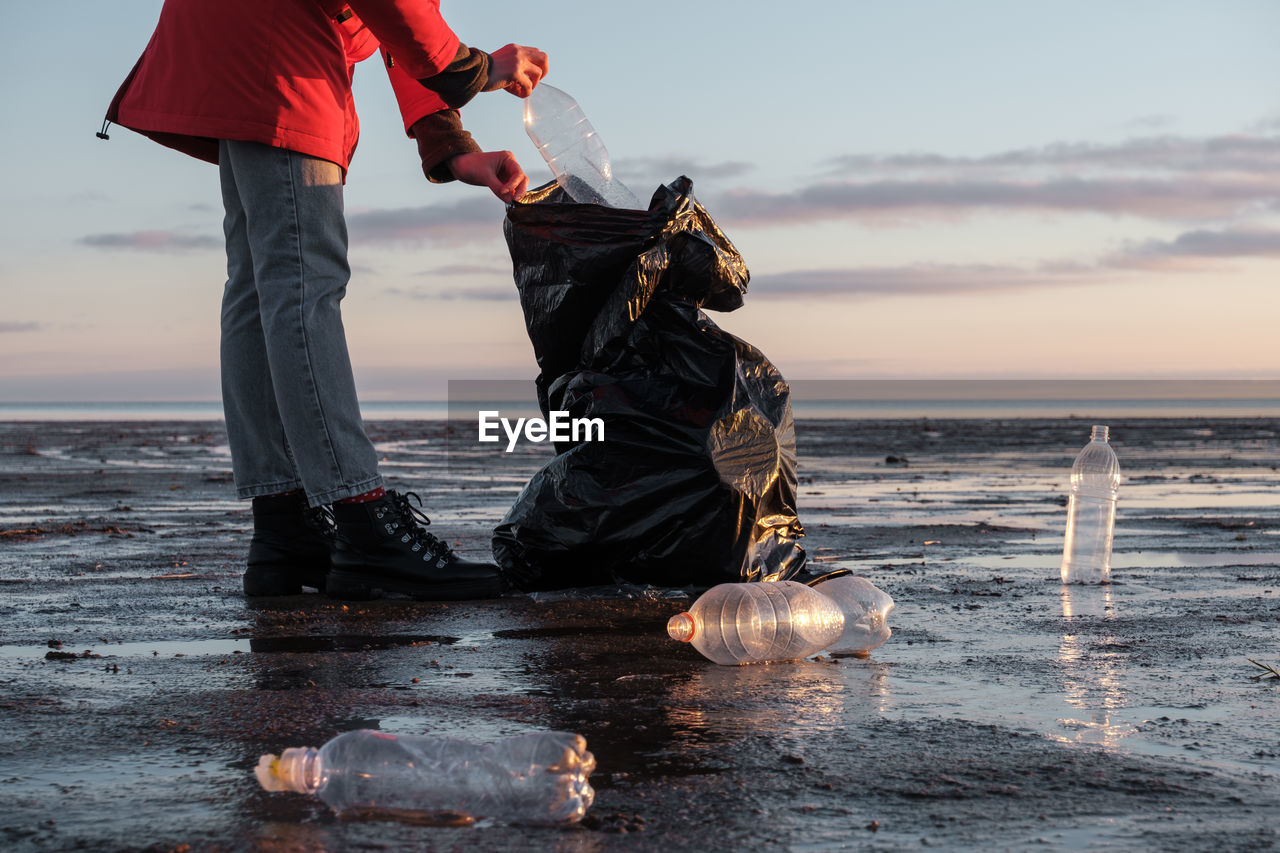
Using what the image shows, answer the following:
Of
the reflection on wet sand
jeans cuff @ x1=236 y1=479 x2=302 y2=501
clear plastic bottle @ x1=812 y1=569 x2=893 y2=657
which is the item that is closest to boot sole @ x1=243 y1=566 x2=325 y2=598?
jeans cuff @ x1=236 y1=479 x2=302 y2=501

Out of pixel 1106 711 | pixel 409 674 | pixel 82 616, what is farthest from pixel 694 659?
pixel 82 616

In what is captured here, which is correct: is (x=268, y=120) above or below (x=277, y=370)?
above

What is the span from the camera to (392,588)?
3.42 m

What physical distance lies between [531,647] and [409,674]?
0.40 metres

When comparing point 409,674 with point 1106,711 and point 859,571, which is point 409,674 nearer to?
point 1106,711

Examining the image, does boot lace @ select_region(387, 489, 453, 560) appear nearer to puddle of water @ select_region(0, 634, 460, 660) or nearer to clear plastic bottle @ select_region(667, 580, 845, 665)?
puddle of water @ select_region(0, 634, 460, 660)

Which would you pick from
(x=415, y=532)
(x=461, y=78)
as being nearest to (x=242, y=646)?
(x=415, y=532)

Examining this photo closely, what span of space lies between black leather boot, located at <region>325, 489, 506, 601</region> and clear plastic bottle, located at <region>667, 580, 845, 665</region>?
983mm

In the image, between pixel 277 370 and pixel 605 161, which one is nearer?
pixel 277 370

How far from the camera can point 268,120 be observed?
321cm

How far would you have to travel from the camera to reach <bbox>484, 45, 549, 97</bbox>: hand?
11.6ft

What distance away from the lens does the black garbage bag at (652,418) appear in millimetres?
3510

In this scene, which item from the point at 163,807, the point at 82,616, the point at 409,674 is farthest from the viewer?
the point at 82,616

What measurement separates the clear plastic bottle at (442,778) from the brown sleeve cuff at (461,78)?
2.27 meters
